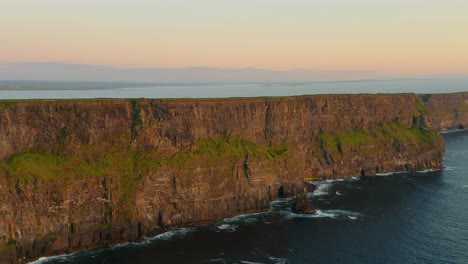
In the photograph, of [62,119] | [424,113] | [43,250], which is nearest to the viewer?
[43,250]

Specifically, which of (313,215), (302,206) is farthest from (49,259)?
(313,215)

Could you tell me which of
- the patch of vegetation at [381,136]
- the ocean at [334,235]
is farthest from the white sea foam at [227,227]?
the patch of vegetation at [381,136]

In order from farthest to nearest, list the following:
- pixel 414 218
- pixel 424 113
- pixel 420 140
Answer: pixel 424 113 → pixel 420 140 → pixel 414 218

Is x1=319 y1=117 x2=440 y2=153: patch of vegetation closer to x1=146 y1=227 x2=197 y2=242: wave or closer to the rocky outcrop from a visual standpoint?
the rocky outcrop

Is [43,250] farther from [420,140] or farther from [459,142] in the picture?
[459,142]

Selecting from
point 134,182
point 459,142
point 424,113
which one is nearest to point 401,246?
point 134,182

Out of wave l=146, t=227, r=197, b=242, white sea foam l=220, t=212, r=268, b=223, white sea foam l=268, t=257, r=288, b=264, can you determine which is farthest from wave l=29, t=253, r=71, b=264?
white sea foam l=268, t=257, r=288, b=264

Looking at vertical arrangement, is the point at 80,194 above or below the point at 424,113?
below

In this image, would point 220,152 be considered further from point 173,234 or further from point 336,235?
point 336,235

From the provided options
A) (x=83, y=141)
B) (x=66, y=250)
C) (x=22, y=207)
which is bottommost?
(x=66, y=250)
